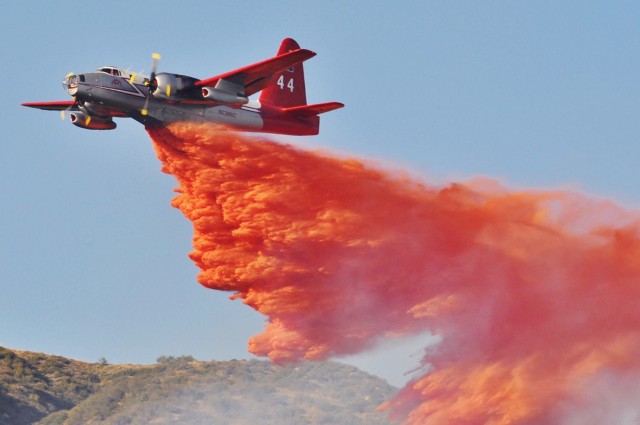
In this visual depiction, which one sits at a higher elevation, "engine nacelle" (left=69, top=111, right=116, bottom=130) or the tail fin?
the tail fin

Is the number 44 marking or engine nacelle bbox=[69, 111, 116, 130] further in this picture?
the number 44 marking

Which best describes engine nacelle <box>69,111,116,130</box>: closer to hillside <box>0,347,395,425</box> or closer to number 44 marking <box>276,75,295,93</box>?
number 44 marking <box>276,75,295,93</box>

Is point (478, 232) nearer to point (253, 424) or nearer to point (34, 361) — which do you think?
point (253, 424)

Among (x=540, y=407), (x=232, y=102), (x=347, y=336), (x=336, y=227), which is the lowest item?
(x=540, y=407)

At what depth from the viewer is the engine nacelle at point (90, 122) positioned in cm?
4547

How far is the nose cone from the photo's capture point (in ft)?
141

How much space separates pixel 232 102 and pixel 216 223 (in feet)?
14.9

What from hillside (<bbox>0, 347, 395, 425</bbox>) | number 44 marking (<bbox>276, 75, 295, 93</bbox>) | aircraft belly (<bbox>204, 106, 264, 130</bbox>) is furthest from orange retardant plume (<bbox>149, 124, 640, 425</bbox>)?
hillside (<bbox>0, 347, 395, 425</bbox>)

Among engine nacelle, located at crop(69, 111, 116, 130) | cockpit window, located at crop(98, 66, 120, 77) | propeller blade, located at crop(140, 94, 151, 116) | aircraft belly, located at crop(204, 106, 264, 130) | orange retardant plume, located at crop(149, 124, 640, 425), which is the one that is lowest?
orange retardant plume, located at crop(149, 124, 640, 425)

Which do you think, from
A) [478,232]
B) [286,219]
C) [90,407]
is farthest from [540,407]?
[90,407]

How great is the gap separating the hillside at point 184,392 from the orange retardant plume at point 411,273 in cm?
1916

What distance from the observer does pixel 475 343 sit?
1700 inches

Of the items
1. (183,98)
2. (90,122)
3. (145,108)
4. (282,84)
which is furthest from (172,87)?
(282,84)

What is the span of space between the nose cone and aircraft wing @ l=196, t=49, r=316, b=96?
4327mm
